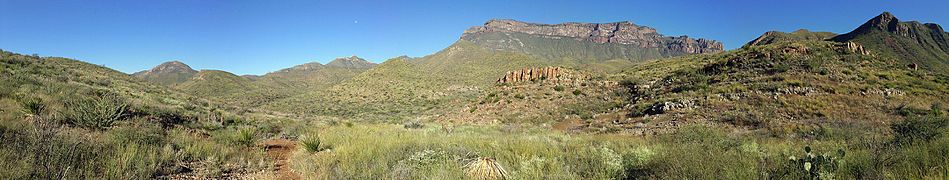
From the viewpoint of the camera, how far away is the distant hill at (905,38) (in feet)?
316

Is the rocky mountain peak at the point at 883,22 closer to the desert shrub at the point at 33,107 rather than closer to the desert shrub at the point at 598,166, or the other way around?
the desert shrub at the point at 598,166

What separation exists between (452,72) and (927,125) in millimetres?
80517

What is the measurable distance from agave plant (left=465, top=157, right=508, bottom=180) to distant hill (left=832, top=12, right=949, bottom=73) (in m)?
124

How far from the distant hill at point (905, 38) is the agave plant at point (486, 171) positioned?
124m

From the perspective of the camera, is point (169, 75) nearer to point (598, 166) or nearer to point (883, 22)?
point (598, 166)

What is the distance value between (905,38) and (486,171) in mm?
164810

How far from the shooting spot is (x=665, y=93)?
23.9 m

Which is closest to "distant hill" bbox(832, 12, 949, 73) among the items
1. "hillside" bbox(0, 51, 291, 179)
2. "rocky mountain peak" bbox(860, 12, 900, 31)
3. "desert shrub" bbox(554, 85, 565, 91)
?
"rocky mountain peak" bbox(860, 12, 900, 31)

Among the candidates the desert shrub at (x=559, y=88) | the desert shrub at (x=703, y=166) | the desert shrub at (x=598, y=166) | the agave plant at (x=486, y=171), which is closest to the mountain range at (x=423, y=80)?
the desert shrub at (x=559, y=88)

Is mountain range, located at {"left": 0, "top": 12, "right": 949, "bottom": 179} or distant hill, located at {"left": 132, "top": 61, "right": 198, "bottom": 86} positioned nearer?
mountain range, located at {"left": 0, "top": 12, "right": 949, "bottom": 179}

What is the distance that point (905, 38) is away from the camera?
113 meters

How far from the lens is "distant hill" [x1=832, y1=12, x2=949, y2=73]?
96438 millimetres


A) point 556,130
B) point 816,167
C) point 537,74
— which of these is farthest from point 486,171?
point 537,74

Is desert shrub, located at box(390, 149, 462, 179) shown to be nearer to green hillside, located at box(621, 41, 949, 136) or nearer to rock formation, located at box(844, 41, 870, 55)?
green hillside, located at box(621, 41, 949, 136)
